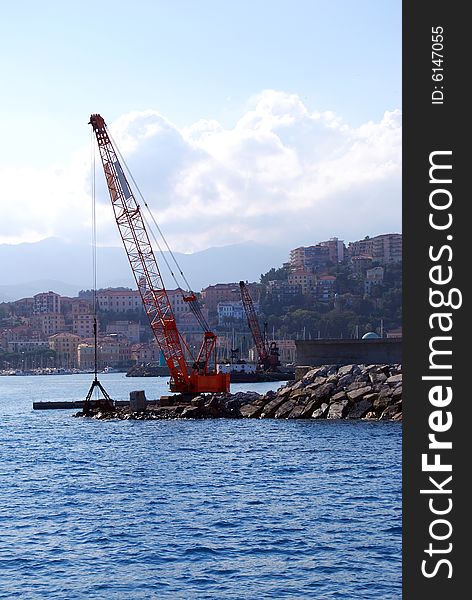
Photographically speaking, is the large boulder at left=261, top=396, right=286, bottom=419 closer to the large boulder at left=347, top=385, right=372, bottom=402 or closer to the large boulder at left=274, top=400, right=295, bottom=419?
the large boulder at left=274, top=400, right=295, bottom=419

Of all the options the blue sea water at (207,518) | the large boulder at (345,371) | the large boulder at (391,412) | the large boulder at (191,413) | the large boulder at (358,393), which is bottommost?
the blue sea water at (207,518)

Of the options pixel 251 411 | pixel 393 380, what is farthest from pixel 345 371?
pixel 393 380

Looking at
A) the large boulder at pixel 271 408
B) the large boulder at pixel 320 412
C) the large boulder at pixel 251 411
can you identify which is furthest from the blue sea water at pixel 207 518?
the large boulder at pixel 251 411

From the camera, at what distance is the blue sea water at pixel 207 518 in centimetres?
1894

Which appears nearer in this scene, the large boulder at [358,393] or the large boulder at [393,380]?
the large boulder at [393,380]

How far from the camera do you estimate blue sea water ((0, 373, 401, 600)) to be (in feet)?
62.1

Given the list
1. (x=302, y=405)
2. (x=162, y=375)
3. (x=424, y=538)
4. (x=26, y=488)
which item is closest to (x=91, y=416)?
(x=302, y=405)

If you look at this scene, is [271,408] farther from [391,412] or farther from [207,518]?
[207,518]

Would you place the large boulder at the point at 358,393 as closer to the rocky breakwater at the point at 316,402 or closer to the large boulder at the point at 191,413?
the rocky breakwater at the point at 316,402

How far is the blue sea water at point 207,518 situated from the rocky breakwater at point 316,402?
16.1ft

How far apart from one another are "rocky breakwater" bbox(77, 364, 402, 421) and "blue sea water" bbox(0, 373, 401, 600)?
490cm

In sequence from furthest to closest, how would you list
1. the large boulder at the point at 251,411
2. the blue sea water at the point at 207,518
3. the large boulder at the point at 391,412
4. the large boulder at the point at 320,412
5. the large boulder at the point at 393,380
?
the large boulder at the point at 251,411, the large boulder at the point at 320,412, the large boulder at the point at 393,380, the large boulder at the point at 391,412, the blue sea water at the point at 207,518

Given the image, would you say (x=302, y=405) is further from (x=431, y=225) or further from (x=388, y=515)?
(x=431, y=225)

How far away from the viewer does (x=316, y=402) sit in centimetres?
5331
